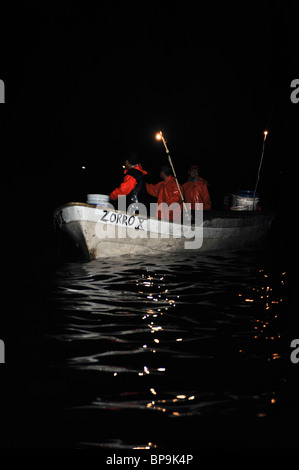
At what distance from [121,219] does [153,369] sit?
5705mm

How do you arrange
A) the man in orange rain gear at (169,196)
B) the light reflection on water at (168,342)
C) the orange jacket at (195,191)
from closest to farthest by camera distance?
the light reflection on water at (168,342), the man in orange rain gear at (169,196), the orange jacket at (195,191)

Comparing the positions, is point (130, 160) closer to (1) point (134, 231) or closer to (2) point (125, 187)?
(2) point (125, 187)

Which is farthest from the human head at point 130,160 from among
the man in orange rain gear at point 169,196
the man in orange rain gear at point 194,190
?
the man in orange rain gear at point 194,190

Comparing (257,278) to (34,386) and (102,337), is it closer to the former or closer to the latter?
(102,337)

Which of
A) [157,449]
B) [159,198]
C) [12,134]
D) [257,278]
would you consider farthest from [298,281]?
[12,134]

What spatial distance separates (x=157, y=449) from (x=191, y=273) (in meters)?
5.78

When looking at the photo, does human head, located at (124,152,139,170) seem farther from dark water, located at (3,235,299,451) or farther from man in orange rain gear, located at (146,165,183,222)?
dark water, located at (3,235,299,451)

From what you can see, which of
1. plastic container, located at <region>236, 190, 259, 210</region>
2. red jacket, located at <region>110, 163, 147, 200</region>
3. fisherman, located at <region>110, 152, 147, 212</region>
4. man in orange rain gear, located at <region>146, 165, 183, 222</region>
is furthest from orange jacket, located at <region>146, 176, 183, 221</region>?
plastic container, located at <region>236, 190, 259, 210</region>

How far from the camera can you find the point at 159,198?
1148 cm

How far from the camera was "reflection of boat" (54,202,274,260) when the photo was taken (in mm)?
9172

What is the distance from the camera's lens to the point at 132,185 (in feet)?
33.2

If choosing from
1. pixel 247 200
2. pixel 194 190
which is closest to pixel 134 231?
pixel 194 190

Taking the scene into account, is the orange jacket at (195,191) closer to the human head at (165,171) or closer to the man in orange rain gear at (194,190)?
the man in orange rain gear at (194,190)

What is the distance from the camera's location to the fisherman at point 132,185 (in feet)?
33.1
